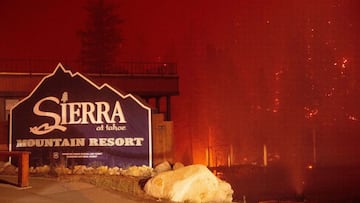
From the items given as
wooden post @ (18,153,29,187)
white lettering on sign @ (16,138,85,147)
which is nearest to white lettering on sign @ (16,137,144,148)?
white lettering on sign @ (16,138,85,147)

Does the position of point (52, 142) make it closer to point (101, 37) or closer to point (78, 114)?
point (78, 114)

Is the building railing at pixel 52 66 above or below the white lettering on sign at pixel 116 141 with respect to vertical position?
above

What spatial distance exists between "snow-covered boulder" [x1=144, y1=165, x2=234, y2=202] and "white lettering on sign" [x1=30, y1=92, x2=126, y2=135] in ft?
14.5

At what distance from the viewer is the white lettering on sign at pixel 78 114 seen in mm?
19312

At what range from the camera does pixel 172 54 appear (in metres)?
64.1

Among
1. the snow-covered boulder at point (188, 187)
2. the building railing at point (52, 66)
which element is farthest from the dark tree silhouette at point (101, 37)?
the snow-covered boulder at point (188, 187)

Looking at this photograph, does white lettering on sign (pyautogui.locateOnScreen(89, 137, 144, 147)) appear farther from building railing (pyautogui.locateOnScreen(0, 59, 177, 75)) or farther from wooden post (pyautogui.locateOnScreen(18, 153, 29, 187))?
building railing (pyautogui.locateOnScreen(0, 59, 177, 75))

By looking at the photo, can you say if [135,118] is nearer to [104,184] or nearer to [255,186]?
[104,184]

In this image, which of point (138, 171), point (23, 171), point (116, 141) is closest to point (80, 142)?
point (116, 141)

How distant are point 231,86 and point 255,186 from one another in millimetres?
30610

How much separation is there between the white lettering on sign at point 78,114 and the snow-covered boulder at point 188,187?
4.43 metres

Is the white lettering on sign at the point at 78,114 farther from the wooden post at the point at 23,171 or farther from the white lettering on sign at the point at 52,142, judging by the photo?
the wooden post at the point at 23,171

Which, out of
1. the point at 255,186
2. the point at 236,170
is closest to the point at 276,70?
the point at 236,170

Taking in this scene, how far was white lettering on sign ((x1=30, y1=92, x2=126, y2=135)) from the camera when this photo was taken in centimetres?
1931
